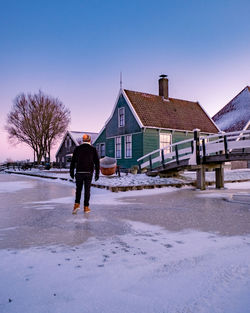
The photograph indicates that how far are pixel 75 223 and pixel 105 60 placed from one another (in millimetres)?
17409

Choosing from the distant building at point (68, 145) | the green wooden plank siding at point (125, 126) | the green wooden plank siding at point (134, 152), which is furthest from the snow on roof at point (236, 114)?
the distant building at point (68, 145)

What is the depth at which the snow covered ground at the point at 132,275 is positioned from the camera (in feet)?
6.99

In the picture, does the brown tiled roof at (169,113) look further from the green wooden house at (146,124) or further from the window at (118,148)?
the window at (118,148)

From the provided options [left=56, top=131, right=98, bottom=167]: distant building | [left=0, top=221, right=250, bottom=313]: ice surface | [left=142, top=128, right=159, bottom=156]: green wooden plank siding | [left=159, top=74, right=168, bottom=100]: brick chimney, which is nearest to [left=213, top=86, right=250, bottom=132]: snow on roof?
[left=159, top=74, right=168, bottom=100]: brick chimney

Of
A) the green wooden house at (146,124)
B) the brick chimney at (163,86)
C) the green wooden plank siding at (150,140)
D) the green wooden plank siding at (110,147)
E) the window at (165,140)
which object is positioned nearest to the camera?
the green wooden plank siding at (150,140)

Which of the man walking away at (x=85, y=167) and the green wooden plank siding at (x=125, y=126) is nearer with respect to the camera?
the man walking away at (x=85, y=167)

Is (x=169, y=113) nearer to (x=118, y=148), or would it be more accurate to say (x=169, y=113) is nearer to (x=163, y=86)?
(x=163, y=86)

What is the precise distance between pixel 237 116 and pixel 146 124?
A: 12.3m

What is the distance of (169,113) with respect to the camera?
23.0 m

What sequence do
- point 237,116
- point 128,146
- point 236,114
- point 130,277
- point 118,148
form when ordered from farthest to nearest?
point 236,114 < point 237,116 < point 118,148 < point 128,146 < point 130,277

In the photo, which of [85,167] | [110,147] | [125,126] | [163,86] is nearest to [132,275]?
[85,167]

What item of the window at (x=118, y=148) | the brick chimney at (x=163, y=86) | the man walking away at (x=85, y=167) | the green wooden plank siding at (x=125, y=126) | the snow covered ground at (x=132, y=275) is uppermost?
the brick chimney at (x=163, y=86)

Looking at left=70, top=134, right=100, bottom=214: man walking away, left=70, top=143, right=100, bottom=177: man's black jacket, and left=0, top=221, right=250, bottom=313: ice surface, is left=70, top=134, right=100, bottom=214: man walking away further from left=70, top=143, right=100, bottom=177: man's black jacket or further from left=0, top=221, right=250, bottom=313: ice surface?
left=0, top=221, right=250, bottom=313: ice surface

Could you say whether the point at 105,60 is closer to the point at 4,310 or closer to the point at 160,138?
the point at 160,138
